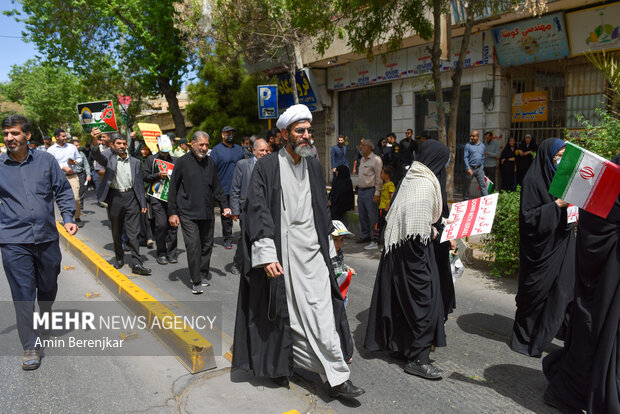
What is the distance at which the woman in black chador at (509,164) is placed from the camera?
1225 cm

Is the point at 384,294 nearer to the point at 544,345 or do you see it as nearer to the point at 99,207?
the point at 544,345

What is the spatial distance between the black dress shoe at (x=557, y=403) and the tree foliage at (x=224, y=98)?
1377 centimetres

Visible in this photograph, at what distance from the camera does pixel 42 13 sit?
1855 centimetres

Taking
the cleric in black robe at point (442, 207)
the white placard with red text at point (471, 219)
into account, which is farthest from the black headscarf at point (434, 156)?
the white placard with red text at point (471, 219)

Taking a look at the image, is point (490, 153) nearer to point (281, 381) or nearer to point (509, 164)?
point (509, 164)

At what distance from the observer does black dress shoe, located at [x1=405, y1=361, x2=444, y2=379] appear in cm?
372

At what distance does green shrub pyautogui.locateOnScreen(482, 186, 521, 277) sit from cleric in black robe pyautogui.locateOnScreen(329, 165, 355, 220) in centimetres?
357

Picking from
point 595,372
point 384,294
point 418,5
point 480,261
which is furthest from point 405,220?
point 418,5

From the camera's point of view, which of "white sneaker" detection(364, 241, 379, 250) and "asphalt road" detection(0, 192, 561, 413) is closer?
"asphalt road" detection(0, 192, 561, 413)

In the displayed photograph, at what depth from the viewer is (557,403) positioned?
3281 mm

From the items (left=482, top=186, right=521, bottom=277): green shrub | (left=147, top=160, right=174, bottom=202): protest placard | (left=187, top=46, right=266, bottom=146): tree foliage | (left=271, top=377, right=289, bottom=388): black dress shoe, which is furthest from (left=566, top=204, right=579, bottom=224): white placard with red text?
(left=187, top=46, right=266, bottom=146): tree foliage

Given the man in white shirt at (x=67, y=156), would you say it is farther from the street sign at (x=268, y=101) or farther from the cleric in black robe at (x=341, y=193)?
the cleric in black robe at (x=341, y=193)

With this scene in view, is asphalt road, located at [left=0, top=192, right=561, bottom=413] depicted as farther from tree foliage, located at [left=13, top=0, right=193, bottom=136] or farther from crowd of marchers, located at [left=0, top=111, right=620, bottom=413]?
tree foliage, located at [left=13, top=0, right=193, bottom=136]

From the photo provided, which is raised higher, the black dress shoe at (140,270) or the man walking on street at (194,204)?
the man walking on street at (194,204)
